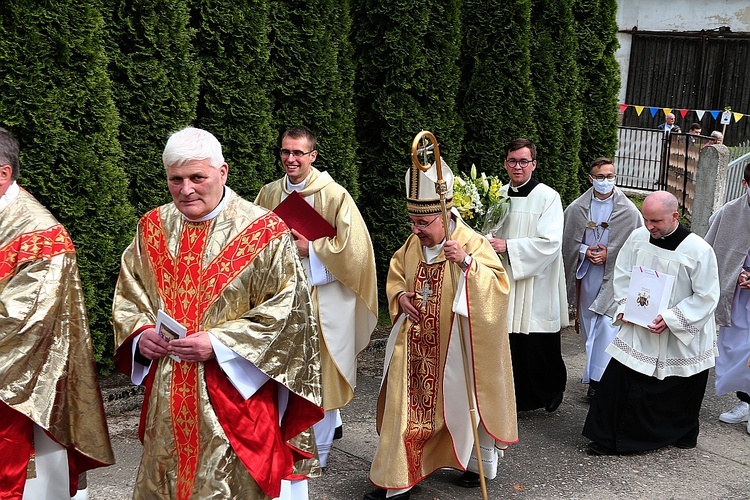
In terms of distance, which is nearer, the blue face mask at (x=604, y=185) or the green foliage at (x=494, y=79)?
the blue face mask at (x=604, y=185)

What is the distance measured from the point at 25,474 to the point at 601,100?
851 centimetres

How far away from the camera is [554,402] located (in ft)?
23.8

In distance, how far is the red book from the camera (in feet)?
18.7

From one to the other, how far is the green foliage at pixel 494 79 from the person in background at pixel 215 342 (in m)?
5.87

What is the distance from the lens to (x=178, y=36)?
6.87 m

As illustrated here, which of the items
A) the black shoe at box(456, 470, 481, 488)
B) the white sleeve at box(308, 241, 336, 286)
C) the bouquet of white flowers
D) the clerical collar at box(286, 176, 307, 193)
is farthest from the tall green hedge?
the black shoe at box(456, 470, 481, 488)

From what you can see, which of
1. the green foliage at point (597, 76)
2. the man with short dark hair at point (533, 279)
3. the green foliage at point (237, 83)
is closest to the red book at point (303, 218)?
the man with short dark hair at point (533, 279)

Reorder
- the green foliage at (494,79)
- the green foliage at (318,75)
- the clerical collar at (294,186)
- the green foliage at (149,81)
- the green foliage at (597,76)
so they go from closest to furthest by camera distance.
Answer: the clerical collar at (294,186) → the green foliage at (149,81) → the green foliage at (318,75) → the green foliage at (494,79) → the green foliage at (597,76)

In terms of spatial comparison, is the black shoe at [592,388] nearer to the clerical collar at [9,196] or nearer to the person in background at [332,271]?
the person in background at [332,271]

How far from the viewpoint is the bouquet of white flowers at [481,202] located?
6.31 metres

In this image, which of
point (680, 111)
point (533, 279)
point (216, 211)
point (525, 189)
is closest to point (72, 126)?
point (216, 211)

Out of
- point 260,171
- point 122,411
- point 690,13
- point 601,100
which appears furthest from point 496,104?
point 690,13

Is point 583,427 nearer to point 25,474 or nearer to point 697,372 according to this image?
point 697,372

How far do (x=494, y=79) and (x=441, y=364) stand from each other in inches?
192
